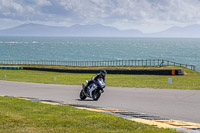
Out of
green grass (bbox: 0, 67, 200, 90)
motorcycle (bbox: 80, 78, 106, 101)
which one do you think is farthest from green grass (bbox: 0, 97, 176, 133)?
green grass (bbox: 0, 67, 200, 90)

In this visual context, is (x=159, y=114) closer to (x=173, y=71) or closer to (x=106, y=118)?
(x=106, y=118)

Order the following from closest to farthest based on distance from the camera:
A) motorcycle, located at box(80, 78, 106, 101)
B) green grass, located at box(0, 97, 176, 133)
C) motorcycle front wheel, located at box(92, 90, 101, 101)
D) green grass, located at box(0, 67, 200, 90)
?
green grass, located at box(0, 97, 176, 133), motorcycle, located at box(80, 78, 106, 101), motorcycle front wheel, located at box(92, 90, 101, 101), green grass, located at box(0, 67, 200, 90)

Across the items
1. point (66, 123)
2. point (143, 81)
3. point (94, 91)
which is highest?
point (94, 91)

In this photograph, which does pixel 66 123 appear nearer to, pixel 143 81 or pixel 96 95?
pixel 96 95

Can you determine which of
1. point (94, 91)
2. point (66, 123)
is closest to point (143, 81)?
point (94, 91)

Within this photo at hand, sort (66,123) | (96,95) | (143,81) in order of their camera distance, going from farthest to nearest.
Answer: (143,81), (96,95), (66,123)

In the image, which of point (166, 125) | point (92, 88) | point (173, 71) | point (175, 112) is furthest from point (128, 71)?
point (166, 125)

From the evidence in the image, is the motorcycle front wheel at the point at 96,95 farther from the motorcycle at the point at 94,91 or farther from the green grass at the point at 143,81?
the green grass at the point at 143,81

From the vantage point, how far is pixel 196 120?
1047 centimetres

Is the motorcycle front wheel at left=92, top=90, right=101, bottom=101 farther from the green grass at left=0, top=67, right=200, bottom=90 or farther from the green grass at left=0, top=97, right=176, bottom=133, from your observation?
→ the green grass at left=0, top=67, right=200, bottom=90

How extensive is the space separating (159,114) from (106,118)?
2.30 metres

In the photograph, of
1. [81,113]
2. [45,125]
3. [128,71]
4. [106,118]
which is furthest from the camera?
[128,71]

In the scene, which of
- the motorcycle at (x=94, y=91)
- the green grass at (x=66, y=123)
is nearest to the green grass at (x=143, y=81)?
the motorcycle at (x=94, y=91)

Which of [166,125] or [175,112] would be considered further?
[175,112]
